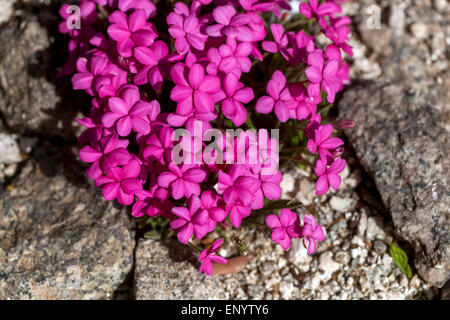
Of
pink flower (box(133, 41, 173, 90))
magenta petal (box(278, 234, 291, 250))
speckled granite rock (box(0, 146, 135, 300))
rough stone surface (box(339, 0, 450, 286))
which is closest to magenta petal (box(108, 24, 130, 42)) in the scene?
pink flower (box(133, 41, 173, 90))

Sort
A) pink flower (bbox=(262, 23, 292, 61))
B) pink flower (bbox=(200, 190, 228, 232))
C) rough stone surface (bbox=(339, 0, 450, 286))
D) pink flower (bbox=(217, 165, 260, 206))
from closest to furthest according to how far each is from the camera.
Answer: pink flower (bbox=(217, 165, 260, 206)) < pink flower (bbox=(200, 190, 228, 232)) < pink flower (bbox=(262, 23, 292, 61)) < rough stone surface (bbox=(339, 0, 450, 286))

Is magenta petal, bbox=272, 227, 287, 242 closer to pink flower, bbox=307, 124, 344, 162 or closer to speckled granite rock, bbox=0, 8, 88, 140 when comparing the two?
pink flower, bbox=307, 124, 344, 162

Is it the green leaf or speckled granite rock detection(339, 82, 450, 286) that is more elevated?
speckled granite rock detection(339, 82, 450, 286)

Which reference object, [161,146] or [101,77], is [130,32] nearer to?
[101,77]

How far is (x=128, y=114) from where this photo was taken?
237 centimetres

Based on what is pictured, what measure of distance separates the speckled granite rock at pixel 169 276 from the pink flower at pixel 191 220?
0.52 metres

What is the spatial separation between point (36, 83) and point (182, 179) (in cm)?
143

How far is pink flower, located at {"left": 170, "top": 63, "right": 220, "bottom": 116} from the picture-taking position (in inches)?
89.4

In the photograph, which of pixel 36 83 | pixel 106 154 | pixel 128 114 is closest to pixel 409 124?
pixel 128 114

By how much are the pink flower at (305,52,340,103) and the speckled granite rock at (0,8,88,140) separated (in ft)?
4.91

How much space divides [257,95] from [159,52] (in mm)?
698

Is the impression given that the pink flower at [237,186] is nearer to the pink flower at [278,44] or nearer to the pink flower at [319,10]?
the pink flower at [278,44]

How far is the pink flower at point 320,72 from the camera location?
2.42m

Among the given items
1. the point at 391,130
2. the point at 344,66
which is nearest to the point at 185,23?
the point at 344,66
